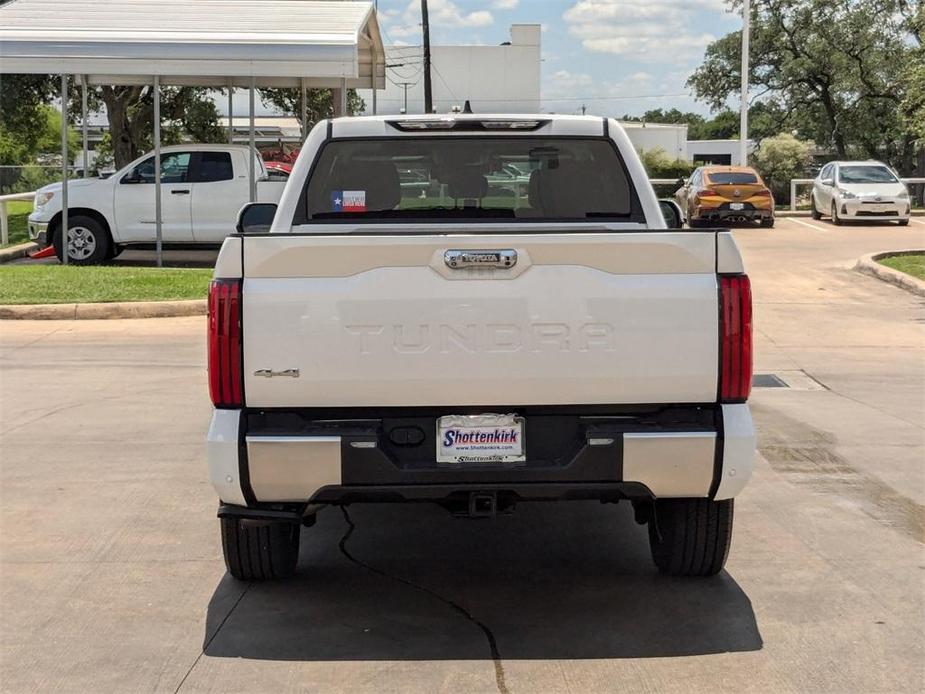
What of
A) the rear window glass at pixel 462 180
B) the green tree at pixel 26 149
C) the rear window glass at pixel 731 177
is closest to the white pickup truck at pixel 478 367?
the rear window glass at pixel 462 180

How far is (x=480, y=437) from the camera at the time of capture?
16.1 feet

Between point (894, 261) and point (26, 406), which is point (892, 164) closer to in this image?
point (894, 261)

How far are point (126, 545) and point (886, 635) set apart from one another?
138 inches

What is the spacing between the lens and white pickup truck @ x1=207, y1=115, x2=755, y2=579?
478cm

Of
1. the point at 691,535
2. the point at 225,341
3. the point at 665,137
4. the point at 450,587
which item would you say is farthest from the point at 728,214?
the point at 665,137

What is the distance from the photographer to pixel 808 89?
159 feet

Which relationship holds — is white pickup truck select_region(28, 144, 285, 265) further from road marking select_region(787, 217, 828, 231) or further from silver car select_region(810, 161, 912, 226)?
silver car select_region(810, 161, 912, 226)

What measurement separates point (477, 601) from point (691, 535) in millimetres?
961

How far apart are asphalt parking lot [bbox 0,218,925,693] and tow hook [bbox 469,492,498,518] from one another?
0.47 meters

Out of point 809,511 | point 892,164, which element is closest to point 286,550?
point 809,511

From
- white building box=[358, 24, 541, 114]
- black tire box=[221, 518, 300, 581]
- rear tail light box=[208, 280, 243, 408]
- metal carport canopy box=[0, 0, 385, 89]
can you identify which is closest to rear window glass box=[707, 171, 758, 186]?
metal carport canopy box=[0, 0, 385, 89]

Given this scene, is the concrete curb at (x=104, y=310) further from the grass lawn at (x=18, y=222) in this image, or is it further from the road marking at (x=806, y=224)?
the road marking at (x=806, y=224)

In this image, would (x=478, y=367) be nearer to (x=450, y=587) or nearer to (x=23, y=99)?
(x=450, y=587)

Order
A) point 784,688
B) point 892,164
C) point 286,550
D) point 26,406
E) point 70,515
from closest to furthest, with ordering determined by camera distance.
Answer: point 784,688 < point 286,550 < point 70,515 < point 26,406 < point 892,164
